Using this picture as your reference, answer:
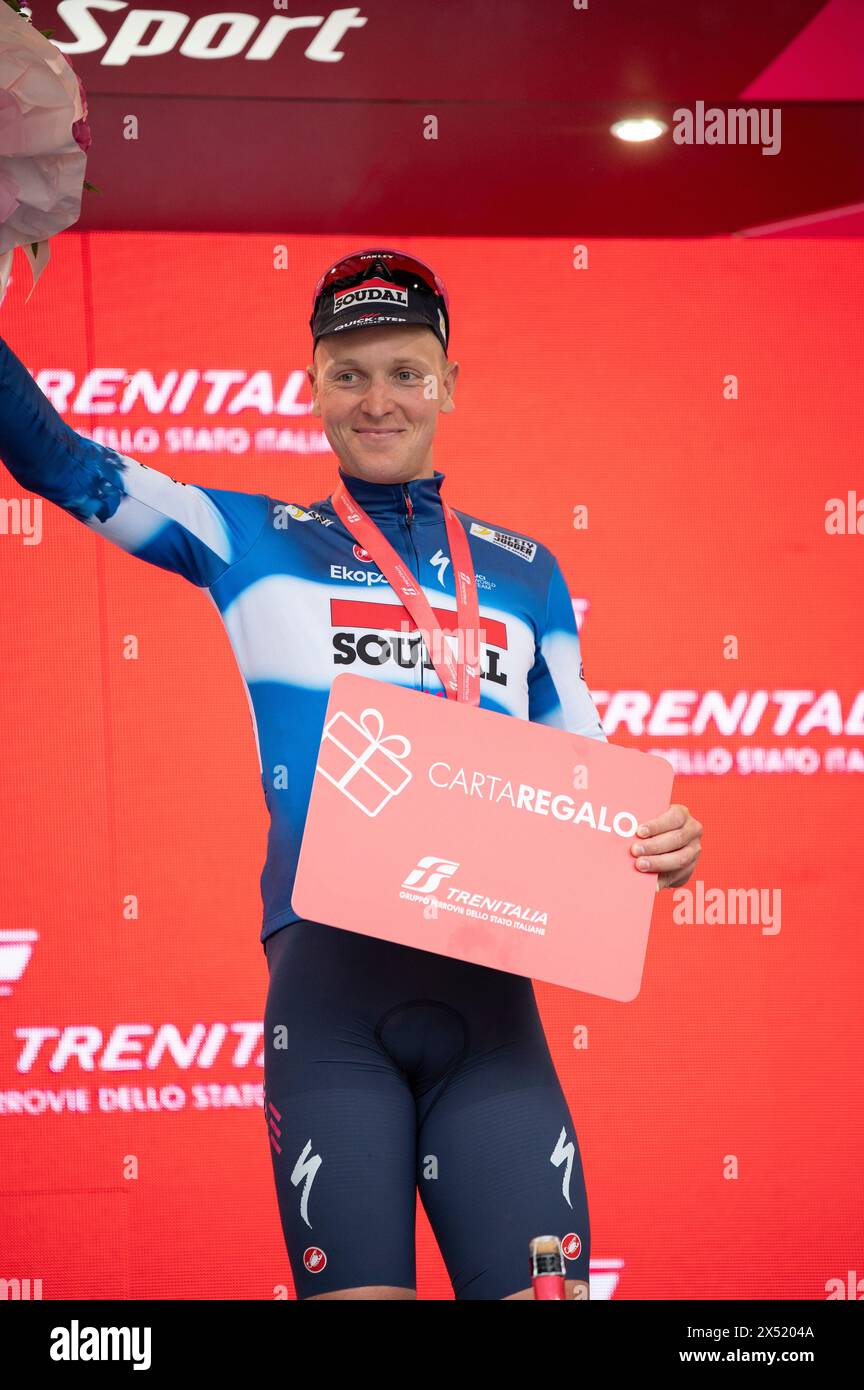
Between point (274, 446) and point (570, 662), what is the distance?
62.1 inches

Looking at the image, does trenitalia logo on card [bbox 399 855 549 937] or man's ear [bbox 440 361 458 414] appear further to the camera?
man's ear [bbox 440 361 458 414]

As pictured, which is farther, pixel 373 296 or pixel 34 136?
pixel 373 296

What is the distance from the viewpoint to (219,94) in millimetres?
2898

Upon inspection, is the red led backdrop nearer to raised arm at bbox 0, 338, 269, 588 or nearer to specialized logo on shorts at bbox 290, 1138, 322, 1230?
raised arm at bbox 0, 338, 269, 588

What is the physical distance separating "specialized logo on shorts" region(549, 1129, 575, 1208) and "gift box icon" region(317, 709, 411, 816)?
42 cm

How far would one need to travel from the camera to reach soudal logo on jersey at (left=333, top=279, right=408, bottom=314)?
1.72m

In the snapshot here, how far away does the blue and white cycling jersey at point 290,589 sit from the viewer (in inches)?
64.1

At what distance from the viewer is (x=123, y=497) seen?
5.37 ft

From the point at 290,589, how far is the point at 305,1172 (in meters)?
0.66

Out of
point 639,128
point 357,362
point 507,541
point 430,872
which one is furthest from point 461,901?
point 639,128

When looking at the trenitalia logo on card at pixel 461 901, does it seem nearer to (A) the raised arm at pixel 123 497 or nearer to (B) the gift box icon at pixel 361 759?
(B) the gift box icon at pixel 361 759

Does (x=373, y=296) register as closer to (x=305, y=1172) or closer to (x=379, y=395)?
(x=379, y=395)

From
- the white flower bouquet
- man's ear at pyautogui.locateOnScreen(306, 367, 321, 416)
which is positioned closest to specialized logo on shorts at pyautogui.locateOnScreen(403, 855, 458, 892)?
man's ear at pyautogui.locateOnScreen(306, 367, 321, 416)
